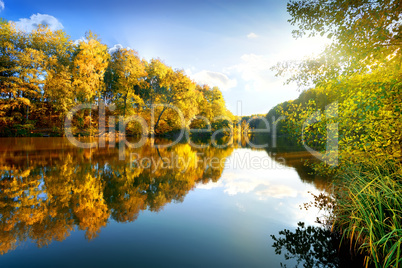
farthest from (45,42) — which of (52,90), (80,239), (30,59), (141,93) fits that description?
(80,239)

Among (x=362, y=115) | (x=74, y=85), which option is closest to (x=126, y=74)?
(x=74, y=85)

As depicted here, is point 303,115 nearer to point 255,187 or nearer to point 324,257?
point 324,257

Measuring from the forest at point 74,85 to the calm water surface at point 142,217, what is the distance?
809 inches

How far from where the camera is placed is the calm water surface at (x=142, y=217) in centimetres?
380

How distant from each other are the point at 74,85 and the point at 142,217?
93.6 feet

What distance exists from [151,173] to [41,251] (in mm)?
6186

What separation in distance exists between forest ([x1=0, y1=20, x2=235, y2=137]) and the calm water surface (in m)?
20.6

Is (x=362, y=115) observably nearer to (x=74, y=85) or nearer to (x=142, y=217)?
(x=142, y=217)

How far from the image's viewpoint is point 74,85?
26969 mm

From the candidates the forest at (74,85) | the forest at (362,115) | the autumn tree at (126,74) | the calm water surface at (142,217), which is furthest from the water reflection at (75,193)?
the autumn tree at (126,74)

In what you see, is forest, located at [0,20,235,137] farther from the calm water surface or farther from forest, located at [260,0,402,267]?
forest, located at [260,0,402,267]

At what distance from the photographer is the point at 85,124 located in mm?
31391

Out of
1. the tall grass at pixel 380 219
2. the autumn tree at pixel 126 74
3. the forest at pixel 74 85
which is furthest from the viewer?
the autumn tree at pixel 126 74

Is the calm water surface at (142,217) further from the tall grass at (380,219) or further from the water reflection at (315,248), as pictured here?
the tall grass at (380,219)
